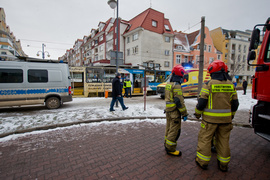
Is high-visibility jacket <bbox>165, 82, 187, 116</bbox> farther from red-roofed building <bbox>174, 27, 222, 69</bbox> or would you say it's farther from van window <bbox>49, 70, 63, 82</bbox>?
red-roofed building <bbox>174, 27, 222, 69</bbox>

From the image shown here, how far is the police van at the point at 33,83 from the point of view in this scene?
6.53m

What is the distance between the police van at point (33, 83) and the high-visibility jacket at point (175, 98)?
6.53 m

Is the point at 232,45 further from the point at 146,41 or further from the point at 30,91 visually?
the point at 30,91

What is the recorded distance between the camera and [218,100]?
2391mm

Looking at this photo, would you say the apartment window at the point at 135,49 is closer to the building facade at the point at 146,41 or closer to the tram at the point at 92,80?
the building facade at the point at 146,41

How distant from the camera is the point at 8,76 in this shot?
6.52 metres

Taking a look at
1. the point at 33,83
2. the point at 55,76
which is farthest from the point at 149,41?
the point at 33,83

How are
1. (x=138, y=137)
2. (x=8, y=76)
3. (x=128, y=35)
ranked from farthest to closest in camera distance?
(x=128, y=35) → (x=8, y=76) → (x=138, y=137)

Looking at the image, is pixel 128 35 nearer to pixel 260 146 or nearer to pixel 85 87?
pixel 85 87

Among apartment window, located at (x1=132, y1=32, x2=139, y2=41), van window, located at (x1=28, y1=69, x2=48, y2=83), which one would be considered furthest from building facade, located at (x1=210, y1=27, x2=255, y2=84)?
van window, located at (x1=28, y1=69, x2=48, y2=83)

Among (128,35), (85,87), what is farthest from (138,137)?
(128,35)

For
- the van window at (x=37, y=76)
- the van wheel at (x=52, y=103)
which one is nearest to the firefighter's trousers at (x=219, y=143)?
the van wheel at (x=52, y=103)

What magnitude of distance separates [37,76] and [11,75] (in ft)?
3.42

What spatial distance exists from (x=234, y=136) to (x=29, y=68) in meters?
9.14
